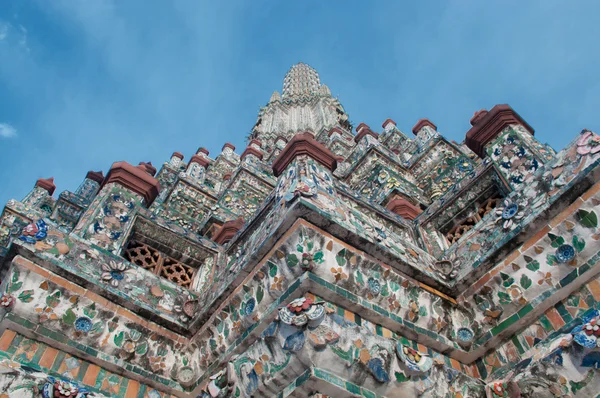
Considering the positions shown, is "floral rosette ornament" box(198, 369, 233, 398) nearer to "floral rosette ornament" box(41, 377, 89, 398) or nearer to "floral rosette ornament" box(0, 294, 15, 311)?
"floral rosette ornament" box(41, 377, 89, 398)

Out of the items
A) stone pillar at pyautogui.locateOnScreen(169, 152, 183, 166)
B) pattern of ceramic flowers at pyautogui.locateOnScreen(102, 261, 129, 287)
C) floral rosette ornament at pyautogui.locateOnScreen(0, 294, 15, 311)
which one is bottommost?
floral rosette ornament at pyautogui.locateOnScreen(0, 294, 15, 311)

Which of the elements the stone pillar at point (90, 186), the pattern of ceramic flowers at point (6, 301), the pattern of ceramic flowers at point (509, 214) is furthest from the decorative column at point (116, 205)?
the stone pillar at point (90, 186)

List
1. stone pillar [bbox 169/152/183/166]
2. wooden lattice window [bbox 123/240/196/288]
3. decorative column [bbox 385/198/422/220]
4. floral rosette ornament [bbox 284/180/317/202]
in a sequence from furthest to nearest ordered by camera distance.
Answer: stone pillar [bbox 169/152/183/166] → decorative column [bbox 385/198/422/220] → wooden lattice window [bbox 123/240/196/288] → floral rosette ornament [bbox 284/180/317/202]

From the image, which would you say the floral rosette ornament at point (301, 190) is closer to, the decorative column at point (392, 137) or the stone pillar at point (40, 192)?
the stone pillar at point (40, 192)

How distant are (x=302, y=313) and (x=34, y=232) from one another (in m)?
2.94

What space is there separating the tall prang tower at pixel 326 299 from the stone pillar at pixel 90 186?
8.21 metres

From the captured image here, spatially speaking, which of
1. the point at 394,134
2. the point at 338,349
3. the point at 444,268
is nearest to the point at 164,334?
the point at 338,349

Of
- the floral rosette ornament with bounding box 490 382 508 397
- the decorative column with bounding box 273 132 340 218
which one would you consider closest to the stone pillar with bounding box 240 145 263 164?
the decorative column with bounding box 273 132 340 218

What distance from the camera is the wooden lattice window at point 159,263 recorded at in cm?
623

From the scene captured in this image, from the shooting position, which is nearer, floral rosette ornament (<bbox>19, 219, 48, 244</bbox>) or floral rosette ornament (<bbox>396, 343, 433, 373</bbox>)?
floral rosette ornament (<bbox>396, 343, 433, 373</bbox>)

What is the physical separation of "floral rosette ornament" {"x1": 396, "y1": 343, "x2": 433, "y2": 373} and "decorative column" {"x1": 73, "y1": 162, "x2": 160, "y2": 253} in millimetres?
3472

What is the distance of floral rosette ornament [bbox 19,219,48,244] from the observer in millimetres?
4789

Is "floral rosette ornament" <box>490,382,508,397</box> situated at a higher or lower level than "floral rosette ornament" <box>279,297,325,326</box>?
lower

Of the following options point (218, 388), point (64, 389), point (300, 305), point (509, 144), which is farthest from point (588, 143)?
point (64, 389)
